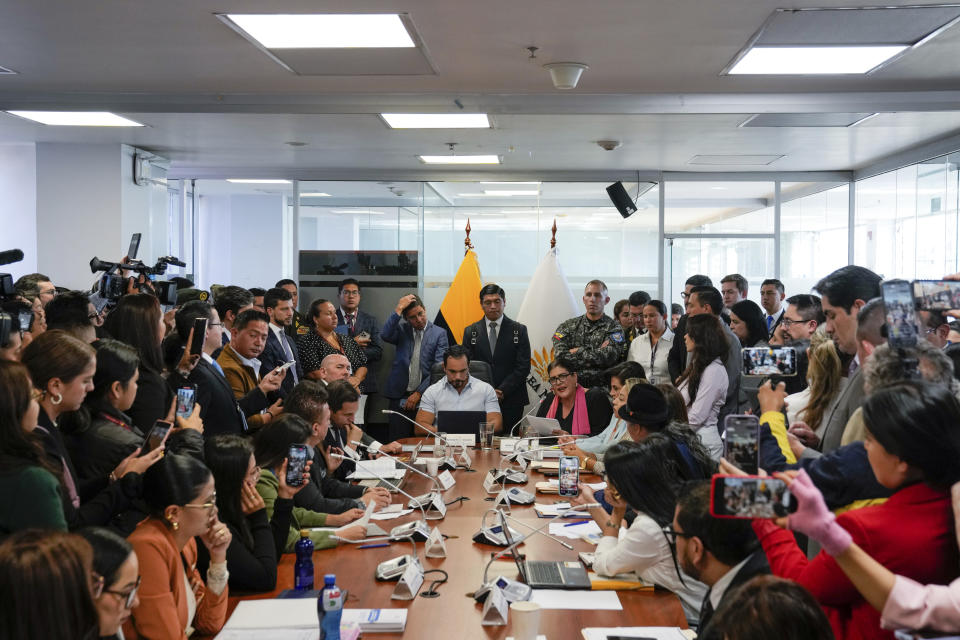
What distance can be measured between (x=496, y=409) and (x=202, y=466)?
11.9 feet

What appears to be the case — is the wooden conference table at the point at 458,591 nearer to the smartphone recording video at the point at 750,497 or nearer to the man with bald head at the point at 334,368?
the smartphone recording video at the point at 750,497

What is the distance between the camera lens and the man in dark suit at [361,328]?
Result: 25.2 feet

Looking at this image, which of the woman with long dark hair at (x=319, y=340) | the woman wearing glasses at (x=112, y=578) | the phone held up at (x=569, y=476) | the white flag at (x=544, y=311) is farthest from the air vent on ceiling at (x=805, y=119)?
the woman wearing glasses at (x=112, y=578)

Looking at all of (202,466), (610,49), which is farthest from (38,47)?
(202,466)

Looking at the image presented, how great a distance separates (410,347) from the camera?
24.3 ft

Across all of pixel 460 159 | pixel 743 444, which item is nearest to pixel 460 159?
pixel 460 159

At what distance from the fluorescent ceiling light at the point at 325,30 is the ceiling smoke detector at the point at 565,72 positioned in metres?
0.86

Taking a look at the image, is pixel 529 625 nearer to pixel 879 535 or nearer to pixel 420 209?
pixel 879 535

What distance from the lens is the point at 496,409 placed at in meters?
5.86

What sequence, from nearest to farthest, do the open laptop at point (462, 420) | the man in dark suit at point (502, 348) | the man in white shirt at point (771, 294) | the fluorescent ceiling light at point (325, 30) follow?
1. the fluorescent ceiling light at point (325, 30)
2. the open laptop at point (462, 420)
3. the man in dark suit at point (502, 348)
4. the man in white shirt at point (771, 294)

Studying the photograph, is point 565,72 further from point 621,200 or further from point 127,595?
point 621,200

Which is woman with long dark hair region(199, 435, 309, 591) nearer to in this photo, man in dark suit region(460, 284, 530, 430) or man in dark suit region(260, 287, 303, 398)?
man in dark suit region(260, 287, 303, 398)

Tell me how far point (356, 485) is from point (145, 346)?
120cm

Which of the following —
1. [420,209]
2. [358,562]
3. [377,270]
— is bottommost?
[358,562]
